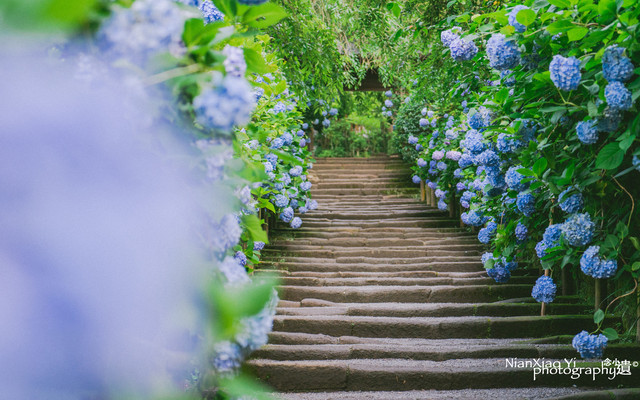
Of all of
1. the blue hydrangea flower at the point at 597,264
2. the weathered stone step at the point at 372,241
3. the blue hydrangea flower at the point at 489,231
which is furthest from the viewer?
the weathered stone step at the point at 372,241

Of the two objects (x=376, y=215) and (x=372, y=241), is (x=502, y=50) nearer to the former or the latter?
(x=372, y=241)

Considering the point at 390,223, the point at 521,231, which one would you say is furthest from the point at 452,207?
the point at 521,231

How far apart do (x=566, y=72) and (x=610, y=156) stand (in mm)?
354

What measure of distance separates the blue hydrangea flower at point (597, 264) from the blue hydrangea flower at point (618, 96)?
73cm

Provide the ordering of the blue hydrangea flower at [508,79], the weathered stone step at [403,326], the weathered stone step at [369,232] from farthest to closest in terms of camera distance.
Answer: the weathered stone step at [369,232] → the weathered stone step at [403,326] → the blue hydrangea flower at [508,79]

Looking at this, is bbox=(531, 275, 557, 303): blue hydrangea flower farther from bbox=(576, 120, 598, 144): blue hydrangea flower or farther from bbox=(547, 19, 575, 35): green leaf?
bbox=(547, 19, 575, 35): green leaf

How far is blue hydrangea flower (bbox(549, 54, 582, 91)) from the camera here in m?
1.58

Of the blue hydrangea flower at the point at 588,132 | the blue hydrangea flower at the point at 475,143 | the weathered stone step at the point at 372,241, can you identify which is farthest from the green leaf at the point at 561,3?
the weathered stone step at the point at 372,241

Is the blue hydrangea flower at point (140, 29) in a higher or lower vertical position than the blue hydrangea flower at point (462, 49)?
lower

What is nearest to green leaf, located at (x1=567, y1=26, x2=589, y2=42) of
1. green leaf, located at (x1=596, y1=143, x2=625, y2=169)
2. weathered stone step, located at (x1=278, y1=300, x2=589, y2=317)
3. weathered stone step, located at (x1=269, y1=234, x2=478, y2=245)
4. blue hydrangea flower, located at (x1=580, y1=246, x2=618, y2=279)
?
green leaf, located at (x1=596, y1=143, x2=625, y2=169)

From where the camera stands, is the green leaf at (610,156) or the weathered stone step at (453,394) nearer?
the green leaf at (610,156)

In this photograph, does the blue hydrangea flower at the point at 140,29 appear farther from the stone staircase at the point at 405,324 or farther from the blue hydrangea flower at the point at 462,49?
the stone staircase at the point at 405,324

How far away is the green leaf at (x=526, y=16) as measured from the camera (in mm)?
1662

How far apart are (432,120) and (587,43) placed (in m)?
4.84
